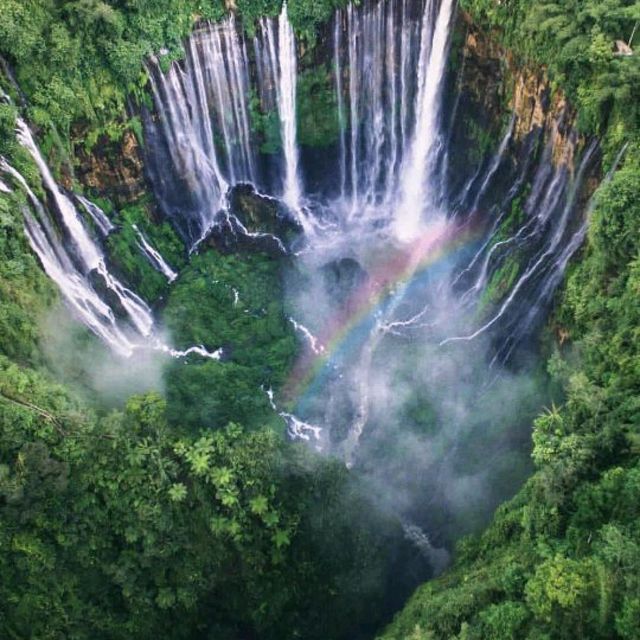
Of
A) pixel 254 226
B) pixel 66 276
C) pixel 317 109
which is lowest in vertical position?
pixel 66 276

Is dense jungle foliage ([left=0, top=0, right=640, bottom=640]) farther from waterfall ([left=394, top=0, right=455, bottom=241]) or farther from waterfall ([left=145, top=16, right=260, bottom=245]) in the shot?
waterfall ([left=145, top=16, right=260, bottom=245])

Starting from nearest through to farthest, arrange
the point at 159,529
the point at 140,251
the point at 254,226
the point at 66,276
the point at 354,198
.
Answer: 1. the point at 159,529
2. the point at 66,276
3. the point at 140,251
4. the point at 254,226
5. the point at 354,198

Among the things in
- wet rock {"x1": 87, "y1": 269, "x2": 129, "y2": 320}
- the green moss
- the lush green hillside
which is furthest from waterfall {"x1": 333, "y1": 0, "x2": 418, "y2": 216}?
wet rock {"x1": 87, "y1": 269, "x2": 129, "y2": 320}

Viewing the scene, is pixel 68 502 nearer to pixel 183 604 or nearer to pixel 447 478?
pixel 183 604

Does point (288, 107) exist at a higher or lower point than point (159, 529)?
higher

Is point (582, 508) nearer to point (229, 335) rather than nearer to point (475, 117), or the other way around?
point (229, 335)

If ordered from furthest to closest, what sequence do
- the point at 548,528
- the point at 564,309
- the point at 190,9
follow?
the point at 190,9 < the point at 564,309 < the point at 548,528

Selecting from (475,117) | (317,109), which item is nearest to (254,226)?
(317,109)

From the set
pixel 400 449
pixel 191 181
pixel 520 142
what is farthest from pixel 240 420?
pixel 520 142
